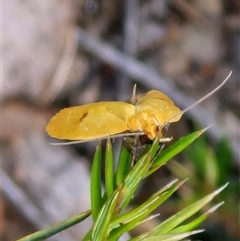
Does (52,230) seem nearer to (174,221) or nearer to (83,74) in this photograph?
(174,221)

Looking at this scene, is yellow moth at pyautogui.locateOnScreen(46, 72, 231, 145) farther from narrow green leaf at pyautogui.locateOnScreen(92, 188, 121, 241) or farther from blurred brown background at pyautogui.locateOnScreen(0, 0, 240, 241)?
blurred brown background at pyautogui.locateOnScreen(0, 0, 240, 241)

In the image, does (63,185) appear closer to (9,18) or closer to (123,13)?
(9,18)

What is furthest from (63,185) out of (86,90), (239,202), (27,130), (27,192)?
(239,202)

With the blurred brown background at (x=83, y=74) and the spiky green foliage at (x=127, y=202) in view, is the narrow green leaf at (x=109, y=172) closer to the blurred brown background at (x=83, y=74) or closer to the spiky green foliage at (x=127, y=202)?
the spiky green foliage at (x=127, y=202)

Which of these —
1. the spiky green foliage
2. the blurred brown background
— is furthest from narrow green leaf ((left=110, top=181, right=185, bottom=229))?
the blurred brown background

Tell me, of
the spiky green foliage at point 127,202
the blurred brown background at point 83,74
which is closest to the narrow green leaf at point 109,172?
the spiky green foliage at point 127,202

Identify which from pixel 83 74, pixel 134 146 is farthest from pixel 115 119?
pixel 83 74
